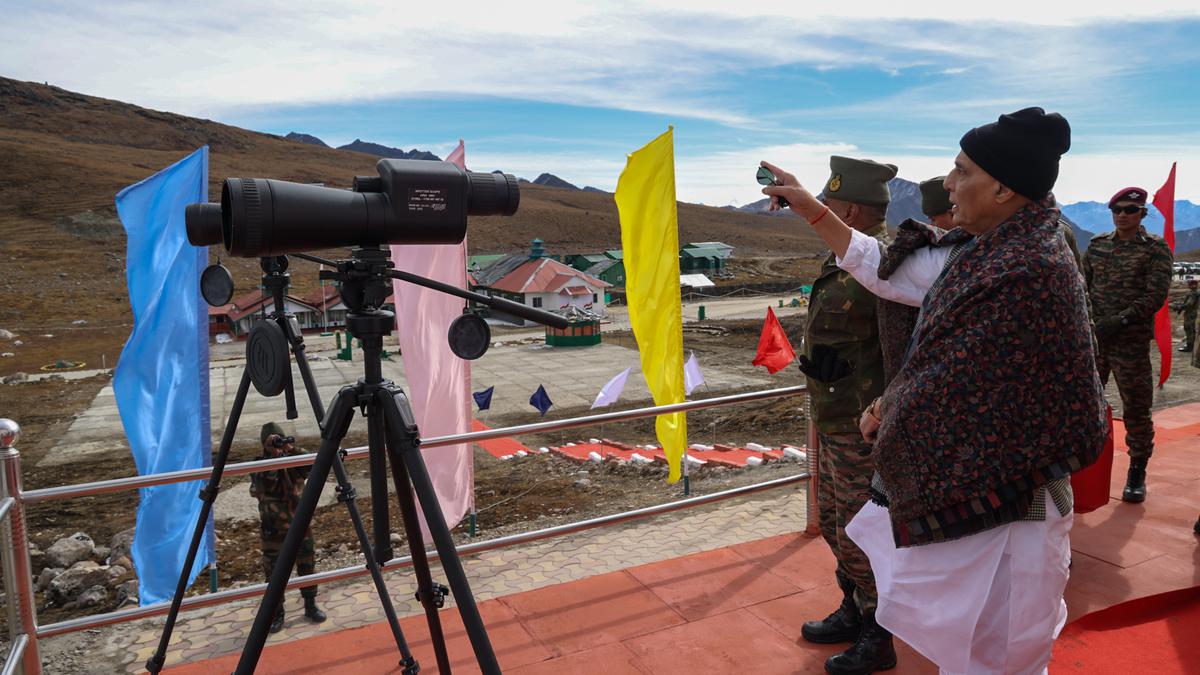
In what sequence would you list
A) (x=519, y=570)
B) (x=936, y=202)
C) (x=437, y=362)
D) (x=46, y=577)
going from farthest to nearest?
1. (x=46, y=577)
2. (x=437, y=362)
3. (x=519, y=570)
4. (x=936, y=202)

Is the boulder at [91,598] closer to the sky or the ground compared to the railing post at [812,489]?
closer to the ground

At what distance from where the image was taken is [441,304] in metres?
6.13

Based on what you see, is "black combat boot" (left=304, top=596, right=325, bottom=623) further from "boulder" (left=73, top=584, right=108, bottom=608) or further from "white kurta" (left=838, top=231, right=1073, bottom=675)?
"boulder" (left=73, top=584, right=108, bottom=608)

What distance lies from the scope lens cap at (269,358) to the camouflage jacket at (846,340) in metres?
1.86

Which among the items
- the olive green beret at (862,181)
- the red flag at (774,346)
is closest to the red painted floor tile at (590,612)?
the olive green beret at (862,181)

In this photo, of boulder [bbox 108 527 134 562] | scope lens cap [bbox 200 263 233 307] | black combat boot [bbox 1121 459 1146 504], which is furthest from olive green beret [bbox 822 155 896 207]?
boulder [bbox 108 527 134 562]

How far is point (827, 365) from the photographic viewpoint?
2922 millimetres

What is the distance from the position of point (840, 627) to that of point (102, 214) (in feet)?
291

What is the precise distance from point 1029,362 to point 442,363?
16.2 ft

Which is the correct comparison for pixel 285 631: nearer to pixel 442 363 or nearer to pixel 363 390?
pixel 363 390

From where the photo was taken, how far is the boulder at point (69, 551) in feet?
29.5

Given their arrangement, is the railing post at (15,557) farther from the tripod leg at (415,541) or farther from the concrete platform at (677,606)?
the tripod leg at (415,541)

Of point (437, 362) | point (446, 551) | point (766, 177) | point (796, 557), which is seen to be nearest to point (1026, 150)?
point (766, 177)

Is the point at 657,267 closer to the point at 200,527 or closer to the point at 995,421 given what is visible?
the point at 200,527
